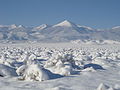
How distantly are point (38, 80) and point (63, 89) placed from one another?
1827mm

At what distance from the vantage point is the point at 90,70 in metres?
16.3

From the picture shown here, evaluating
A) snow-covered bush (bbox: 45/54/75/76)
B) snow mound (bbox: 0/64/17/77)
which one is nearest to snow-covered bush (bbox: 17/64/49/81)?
snow mound (bbox: 0/64/17/77)

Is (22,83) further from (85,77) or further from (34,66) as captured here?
(85,77)

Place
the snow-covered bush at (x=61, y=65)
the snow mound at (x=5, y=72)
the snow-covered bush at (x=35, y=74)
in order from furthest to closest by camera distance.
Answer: the snow-covered bush at (x=61, y=65)
the snow mound at (x=5, y=72)
the snow-covered bush at (x=35, y=74)

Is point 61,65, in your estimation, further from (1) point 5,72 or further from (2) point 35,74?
→ (2) point 35,74

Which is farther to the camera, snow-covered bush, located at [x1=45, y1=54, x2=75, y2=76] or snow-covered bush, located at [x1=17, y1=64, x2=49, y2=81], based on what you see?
snow-covered bush, located at [x1=45, y1=54, x2=75, y2=76]

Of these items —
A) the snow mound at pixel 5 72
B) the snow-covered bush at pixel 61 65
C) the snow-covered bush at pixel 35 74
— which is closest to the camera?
the snow-covered bush at pixel 35 74

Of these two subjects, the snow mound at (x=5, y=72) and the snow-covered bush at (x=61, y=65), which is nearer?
the snow mound at (x=5, y=72)

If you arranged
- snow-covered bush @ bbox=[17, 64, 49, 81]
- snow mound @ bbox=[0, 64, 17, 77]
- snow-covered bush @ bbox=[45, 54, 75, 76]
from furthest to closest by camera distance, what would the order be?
snow-covered bush @ bbox=[45, 54, 75, 76] → snow mound @ bbox=[0, 64, 17, 77] → snow-covered bush @ bbox=[17, 64, 49, 81]

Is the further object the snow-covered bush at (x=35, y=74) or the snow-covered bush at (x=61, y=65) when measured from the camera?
the snow-covered bush at (x=61, y=65)

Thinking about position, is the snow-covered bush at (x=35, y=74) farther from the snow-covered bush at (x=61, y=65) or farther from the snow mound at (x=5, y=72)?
the snow-covered bush at (x=61, y=65)

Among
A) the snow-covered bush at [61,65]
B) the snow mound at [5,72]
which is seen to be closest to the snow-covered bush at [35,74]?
the snow mound at [5,72]

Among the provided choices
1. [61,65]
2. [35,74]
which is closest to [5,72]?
[35,74]

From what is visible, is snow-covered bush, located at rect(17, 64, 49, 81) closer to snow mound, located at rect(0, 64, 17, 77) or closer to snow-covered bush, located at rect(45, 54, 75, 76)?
snow mound, located at rect(0, 64, 17, 77)
